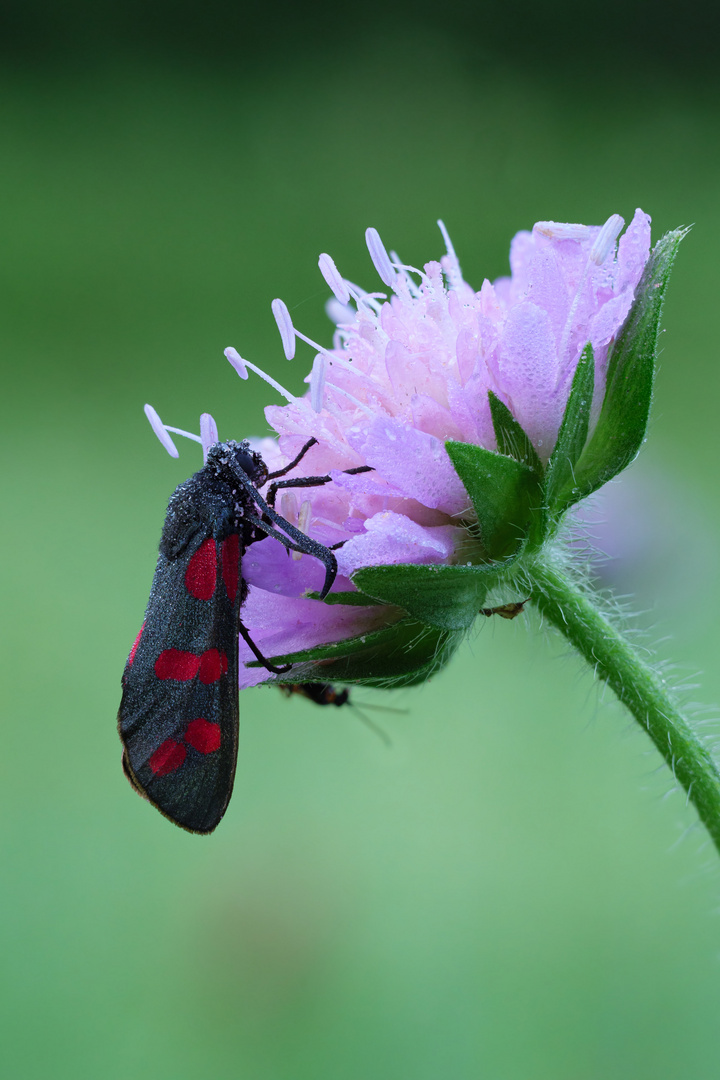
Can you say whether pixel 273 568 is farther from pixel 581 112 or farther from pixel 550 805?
pixel 581 112

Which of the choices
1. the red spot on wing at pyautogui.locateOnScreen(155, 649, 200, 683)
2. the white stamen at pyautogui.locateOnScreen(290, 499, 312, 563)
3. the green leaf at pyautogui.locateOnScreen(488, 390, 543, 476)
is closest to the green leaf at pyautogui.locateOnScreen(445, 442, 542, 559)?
the green leaf at pyautogui.locateOnScreen(488, 390, 543, 476)

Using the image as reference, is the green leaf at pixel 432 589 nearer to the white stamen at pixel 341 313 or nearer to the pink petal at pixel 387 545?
the pink petal at pixel 387 545

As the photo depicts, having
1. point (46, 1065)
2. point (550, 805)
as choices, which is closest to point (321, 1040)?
point (46, 1065)

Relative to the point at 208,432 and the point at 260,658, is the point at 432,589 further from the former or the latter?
the point at 208,432

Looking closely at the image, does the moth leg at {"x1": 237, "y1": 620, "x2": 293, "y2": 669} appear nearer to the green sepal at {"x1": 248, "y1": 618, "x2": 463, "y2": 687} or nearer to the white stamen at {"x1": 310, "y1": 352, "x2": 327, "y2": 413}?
the green sepal at {"x1": 248, "y1": 618, "x2": 463, "y2": 687}

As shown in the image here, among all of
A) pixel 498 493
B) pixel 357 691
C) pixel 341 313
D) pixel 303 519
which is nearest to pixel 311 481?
pixel 303 519

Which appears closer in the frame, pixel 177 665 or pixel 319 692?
pixel 177 665

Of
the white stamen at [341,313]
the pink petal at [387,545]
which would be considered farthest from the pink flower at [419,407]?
the white stamen at [341,313]
